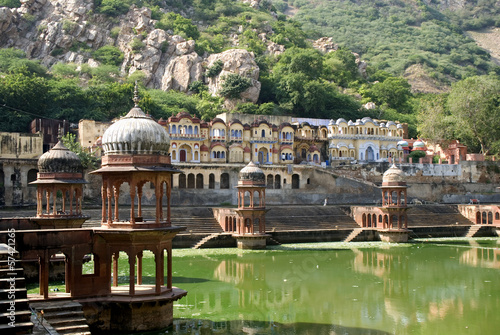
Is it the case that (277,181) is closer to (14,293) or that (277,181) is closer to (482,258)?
(482,258)

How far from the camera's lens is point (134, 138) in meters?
14.4

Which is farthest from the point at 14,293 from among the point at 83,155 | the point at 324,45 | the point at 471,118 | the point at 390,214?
the point at 324,45

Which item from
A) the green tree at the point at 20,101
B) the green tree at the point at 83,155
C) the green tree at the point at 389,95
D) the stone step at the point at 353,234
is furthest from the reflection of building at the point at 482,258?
the green tree at the point at 389,95

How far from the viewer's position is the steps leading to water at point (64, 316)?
39.5ft

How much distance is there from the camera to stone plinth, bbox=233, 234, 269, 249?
30.5 m

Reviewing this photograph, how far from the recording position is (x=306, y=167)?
155 feet

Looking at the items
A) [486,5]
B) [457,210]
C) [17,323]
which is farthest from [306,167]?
[486,5]

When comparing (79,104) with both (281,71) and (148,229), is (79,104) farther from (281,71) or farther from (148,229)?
(148,229)

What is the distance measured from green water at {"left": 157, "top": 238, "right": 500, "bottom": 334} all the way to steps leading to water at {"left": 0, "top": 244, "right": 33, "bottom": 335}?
13.8 ft

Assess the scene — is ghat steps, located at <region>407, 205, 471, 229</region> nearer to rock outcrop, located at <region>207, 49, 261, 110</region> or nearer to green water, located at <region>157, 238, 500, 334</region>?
green water, located at <region>157, 238, 500, 334</region>

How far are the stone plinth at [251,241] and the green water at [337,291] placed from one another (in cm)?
87

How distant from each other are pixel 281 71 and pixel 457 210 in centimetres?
3043

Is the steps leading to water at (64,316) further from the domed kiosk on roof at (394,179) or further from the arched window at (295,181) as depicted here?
the arched window at (295,181)

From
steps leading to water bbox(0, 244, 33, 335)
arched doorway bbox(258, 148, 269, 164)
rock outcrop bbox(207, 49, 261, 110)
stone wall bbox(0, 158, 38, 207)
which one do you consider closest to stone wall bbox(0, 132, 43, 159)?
stone wall bbox(0, 158, 38, 207)
